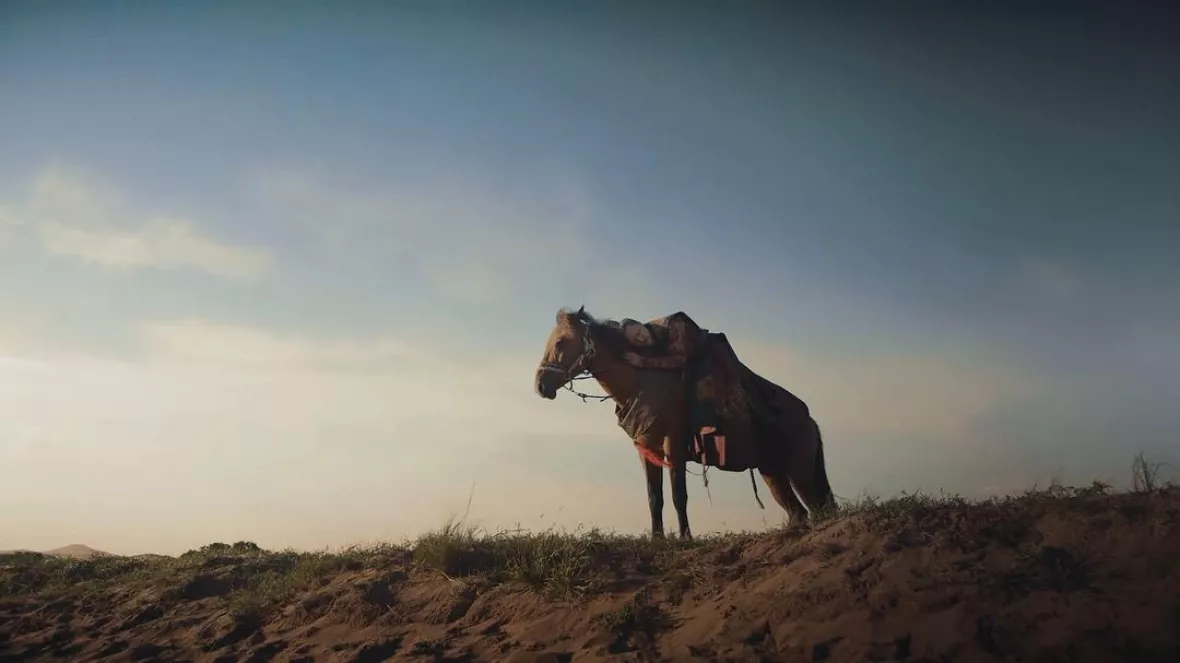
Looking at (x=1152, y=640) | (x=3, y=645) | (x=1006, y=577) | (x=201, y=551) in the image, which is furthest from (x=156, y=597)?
(x=1152, y=640)

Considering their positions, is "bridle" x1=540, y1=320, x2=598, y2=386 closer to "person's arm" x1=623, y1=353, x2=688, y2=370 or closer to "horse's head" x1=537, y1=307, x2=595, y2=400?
"horse's head" x1=537, y1=307, x2=595, y2=400

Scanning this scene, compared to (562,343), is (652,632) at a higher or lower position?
lower

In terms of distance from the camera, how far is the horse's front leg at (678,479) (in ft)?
29.0

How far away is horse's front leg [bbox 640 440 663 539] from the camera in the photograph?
9.05 m

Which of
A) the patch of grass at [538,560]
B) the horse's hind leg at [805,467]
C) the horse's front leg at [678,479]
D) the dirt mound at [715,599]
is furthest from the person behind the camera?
the horse's hind leg at [805,467]

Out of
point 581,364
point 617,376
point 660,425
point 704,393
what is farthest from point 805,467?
point 581,364

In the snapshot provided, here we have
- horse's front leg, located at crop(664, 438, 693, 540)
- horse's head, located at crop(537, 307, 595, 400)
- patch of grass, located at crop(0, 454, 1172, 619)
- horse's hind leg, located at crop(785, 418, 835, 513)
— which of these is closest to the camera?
patch of grass, located at crop(0, 454, 1172, 619)

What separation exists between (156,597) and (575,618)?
589 centimetres

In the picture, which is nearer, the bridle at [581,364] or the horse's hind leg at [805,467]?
the bridle at [581,364]

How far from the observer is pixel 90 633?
25.0ft

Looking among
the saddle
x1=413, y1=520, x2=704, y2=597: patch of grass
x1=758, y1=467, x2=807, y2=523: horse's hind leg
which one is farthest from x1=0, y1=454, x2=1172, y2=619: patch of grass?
x1=758, y1=467, x2=807, y2=523: horse's hind leg

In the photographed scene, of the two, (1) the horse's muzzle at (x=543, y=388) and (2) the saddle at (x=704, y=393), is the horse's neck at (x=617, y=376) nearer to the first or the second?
(2) the saddle at (x=704, y=393)

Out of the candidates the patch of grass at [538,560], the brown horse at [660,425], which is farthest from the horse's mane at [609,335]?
the patch of grass at [538,560]

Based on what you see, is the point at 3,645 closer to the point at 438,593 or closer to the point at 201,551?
the point at 201,551
